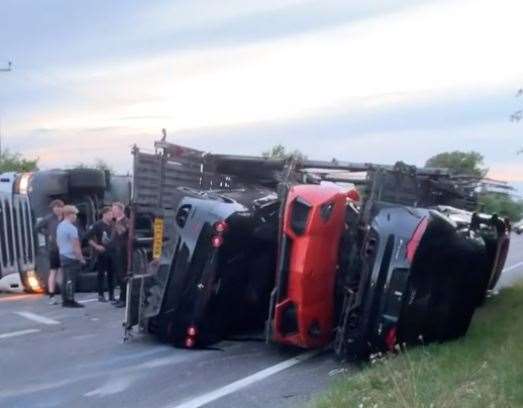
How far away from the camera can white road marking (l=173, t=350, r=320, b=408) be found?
8297mm

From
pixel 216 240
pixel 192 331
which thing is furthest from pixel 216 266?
pixel 192 331

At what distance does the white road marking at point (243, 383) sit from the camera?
8.30m

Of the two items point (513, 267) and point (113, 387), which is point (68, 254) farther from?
point (513, 267)

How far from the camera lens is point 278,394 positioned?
8.57m

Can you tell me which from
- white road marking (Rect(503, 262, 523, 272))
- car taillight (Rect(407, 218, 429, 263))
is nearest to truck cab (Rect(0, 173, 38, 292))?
car taillight (Rect(407, 218, 429, 263))

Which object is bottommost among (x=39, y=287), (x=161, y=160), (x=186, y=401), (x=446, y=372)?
(x=39, y=287)

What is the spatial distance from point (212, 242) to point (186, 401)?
2.05 metres

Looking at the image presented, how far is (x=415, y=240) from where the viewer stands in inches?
358

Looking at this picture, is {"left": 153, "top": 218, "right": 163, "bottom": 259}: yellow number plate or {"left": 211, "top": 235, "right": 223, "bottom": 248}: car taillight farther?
{"left": 153, "top": 218, "right": 163, "bottom": 259}: yellow number plate

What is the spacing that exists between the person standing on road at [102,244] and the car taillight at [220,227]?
6.00 m

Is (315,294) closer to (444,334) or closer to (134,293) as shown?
(444,334)

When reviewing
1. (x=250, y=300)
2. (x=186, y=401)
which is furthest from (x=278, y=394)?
(x=250, y=300)

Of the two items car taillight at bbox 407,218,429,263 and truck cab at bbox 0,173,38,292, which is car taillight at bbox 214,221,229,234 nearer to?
car taillight at bbox 407,218,429,263

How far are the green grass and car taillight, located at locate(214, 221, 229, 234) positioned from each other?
2.01m
